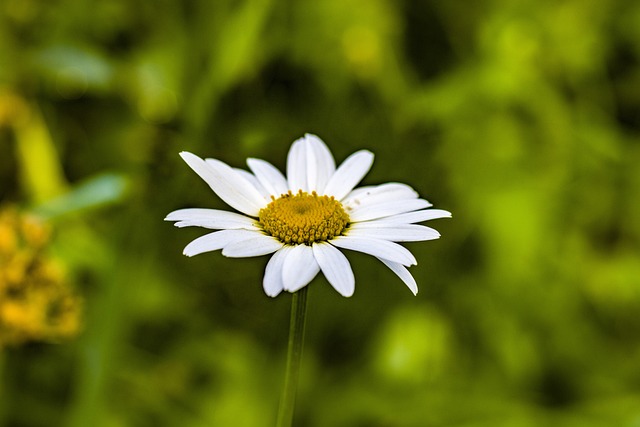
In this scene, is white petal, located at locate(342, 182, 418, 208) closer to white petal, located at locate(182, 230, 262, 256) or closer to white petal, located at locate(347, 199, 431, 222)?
white petal, located at locate(347, 199, 431, 222)

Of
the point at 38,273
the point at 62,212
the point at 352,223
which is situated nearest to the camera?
the point at 352,223

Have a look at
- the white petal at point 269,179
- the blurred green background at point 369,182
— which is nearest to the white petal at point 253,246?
the white petal at point 269,179

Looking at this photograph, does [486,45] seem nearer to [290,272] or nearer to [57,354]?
[57,354]

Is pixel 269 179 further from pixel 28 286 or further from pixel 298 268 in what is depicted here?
pixel 28 286

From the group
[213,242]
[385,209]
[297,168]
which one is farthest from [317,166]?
[213,242]

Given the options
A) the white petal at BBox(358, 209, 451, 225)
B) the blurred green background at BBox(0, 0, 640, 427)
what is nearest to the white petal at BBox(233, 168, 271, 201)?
the white petal at BBox(358, 209, 451, 225)

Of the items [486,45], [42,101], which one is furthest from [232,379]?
[486,45]
